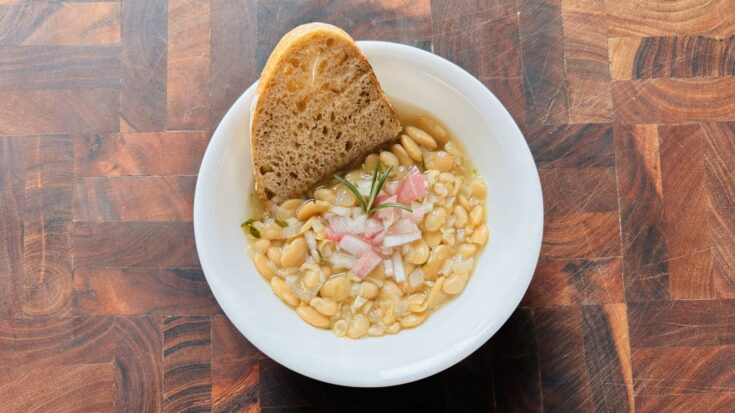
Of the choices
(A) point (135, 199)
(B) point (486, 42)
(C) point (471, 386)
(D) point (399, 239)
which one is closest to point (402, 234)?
(D) point (399, 239)

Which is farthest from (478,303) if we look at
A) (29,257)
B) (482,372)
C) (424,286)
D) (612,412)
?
(29,257)

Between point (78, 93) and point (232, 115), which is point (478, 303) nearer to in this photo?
point (232, 115)

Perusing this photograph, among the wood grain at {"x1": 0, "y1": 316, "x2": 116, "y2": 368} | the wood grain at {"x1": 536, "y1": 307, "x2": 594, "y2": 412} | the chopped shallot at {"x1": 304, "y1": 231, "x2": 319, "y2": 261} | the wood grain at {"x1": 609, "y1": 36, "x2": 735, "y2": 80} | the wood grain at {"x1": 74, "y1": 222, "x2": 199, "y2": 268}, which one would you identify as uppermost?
the wood grain at {"x1": 609, "y1": 36, "x2": 735, "y2": 80}

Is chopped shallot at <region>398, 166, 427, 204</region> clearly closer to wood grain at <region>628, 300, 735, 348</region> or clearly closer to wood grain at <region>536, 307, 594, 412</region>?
→ wood grain at <region>536, 307, 594, 412</region>

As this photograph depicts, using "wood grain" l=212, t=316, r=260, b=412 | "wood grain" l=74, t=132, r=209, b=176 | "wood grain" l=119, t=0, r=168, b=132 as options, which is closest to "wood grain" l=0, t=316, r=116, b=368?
"wood grain" l=212, t=316, r=260, b=412

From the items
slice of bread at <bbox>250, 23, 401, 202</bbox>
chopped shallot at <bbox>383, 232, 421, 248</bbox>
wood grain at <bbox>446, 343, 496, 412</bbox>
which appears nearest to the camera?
slice of bread at <bbox>250, 23, 401, 202</bbox>

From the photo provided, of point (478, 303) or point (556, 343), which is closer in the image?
point (478, 303)

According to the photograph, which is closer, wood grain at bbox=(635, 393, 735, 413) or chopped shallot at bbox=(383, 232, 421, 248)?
chopped shallot at bbox=(383, 232, 421, 248)
